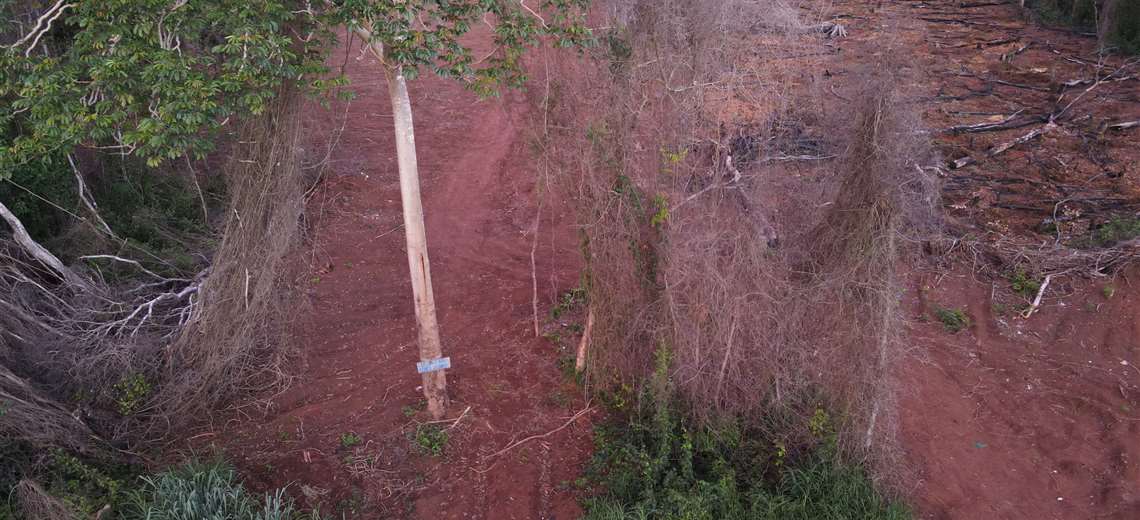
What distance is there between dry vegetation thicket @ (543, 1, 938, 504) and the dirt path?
1174 mm

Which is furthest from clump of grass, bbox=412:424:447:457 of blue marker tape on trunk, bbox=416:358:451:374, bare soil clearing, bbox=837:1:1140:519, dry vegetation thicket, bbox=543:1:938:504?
bare soil clearing, bbox=837:1:1140:519

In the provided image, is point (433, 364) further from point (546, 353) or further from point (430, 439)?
point (546, 353)

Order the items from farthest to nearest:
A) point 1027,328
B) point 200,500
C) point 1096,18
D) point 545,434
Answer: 1. point 1096,18
2. point 1027,328
3. point 545,434
4. point 200,500

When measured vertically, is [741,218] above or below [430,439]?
above

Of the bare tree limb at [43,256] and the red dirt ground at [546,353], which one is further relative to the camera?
the bare tree limb at [43,256]

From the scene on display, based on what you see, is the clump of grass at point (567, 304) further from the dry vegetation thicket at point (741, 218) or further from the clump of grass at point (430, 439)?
the clump of grass at point (430, 439)

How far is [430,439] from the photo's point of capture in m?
7.04

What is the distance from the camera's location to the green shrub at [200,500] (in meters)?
5.86

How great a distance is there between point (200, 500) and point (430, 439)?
195 centimetres

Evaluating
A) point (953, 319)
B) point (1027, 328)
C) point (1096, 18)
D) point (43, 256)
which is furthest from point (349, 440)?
point (1096, 18)

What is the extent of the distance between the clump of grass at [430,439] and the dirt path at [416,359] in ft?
0.22

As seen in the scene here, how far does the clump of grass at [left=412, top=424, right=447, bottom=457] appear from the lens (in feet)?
22.8

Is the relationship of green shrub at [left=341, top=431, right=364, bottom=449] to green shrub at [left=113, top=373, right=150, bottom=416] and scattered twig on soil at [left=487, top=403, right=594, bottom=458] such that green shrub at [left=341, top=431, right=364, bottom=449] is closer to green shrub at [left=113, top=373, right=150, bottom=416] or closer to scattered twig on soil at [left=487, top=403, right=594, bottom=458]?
scattered twig on soil at [left=487, top=403, right=594, bottom=458]

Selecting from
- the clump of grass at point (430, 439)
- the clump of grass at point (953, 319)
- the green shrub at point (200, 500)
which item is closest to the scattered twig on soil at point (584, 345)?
the clump of grass at point (430, 439)
